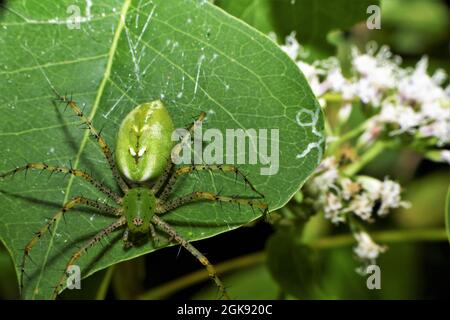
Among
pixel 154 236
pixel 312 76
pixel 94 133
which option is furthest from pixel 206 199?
pixel 312 76

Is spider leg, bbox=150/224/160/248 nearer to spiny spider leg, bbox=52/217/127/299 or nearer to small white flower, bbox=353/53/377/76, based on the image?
spiny spider leg, bbox=52/217/127/299

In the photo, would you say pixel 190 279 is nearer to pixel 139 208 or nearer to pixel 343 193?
pixel 139 208

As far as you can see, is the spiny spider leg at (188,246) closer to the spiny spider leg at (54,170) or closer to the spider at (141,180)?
the spider at (141,180)

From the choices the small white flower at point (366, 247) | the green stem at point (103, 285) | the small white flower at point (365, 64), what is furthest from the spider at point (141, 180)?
the small white flower at point (365, 64)

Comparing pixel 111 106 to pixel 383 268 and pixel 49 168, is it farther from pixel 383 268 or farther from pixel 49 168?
pixel 383 268

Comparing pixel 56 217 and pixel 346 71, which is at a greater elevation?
pixel 346 71

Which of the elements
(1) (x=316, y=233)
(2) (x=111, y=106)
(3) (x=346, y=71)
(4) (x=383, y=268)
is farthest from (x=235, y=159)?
(4) (x=383, y=268)

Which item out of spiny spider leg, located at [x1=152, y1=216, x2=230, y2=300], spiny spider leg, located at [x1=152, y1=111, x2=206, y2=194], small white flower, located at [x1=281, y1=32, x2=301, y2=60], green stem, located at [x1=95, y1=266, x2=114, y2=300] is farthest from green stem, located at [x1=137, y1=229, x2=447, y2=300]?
small white flower, located at [x1=281, y1=32, x2=301, y2=60]

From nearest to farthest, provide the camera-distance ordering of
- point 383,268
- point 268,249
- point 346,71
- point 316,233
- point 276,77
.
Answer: point 276,77
point 268,249
point 346,71
point 316,233
point 383,268
